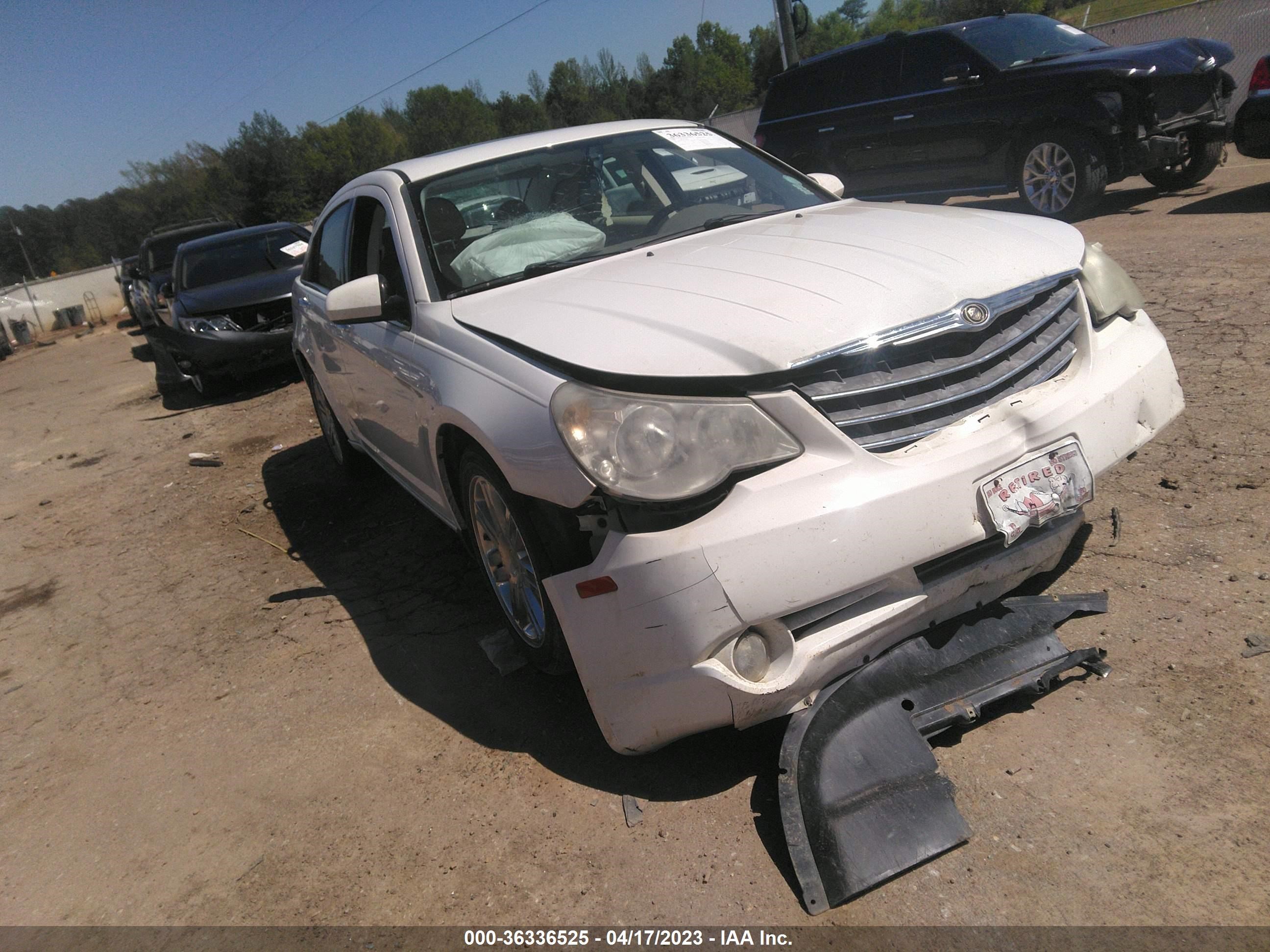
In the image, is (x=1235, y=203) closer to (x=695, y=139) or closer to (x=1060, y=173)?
(x=1060, y=173)

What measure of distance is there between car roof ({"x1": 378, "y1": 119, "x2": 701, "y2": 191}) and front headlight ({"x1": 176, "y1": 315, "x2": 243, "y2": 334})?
6.02 meters

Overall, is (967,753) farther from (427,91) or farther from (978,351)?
(427,91)

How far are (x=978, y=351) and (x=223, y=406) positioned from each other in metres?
8.65

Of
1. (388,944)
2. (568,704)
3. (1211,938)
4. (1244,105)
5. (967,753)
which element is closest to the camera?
(1211,938)

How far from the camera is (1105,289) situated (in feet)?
9.36

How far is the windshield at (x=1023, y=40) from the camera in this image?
903 cm

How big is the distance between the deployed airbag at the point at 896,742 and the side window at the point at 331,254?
3085 millimetres

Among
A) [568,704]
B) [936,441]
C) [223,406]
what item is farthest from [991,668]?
[223,406]

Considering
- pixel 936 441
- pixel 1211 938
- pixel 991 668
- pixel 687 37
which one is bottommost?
pixel 1211 938

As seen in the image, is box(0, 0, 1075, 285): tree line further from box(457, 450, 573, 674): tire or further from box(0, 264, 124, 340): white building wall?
box(457, 450, 573, 674): tire

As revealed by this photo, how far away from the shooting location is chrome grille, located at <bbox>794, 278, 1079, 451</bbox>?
2246 millimetres

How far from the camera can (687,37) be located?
8319cm

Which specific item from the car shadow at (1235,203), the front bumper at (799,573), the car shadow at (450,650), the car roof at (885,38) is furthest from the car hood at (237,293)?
the car shadow at (1235,203)

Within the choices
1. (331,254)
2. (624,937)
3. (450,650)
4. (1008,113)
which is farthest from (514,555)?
(1008,113)
